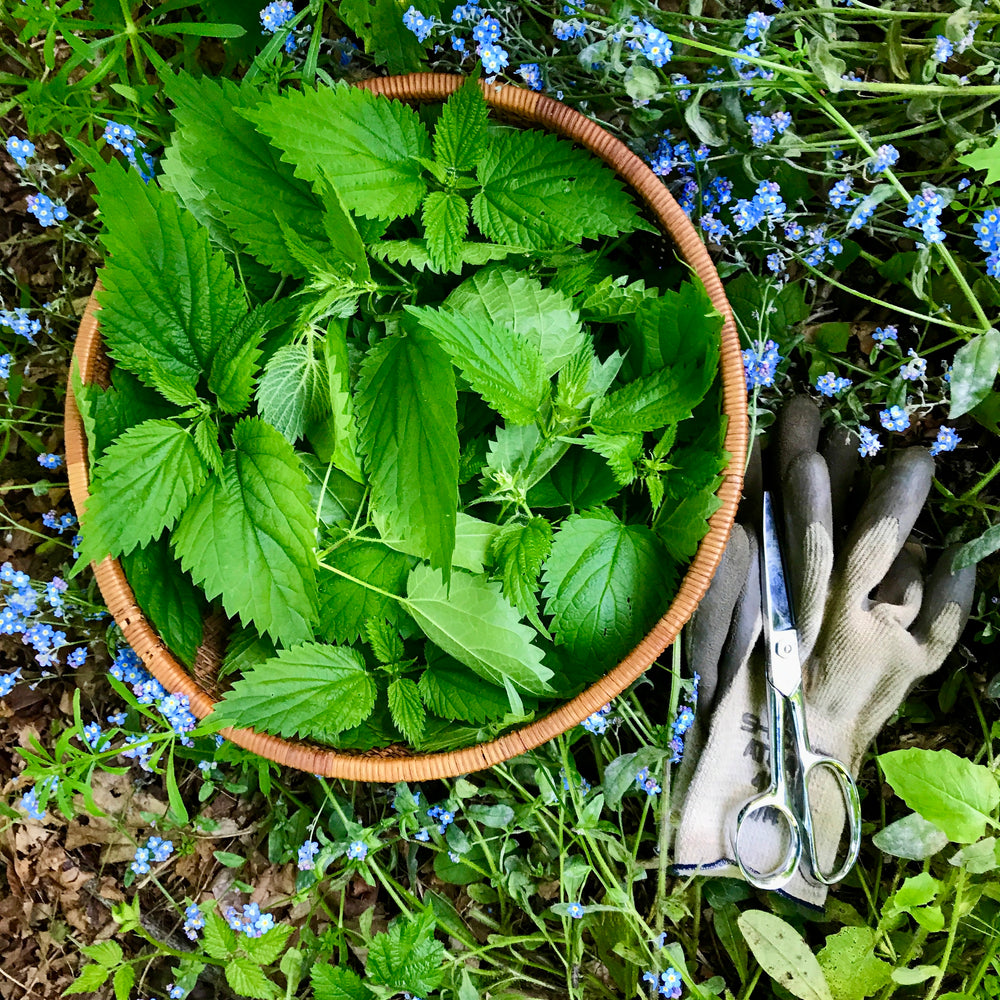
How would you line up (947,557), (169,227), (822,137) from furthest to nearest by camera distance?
(947,557) < (822,137) < (169,227)

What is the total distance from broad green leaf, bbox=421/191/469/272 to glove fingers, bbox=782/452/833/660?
57 cm

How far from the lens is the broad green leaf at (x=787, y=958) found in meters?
1.04

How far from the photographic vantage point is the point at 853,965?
3.42ft

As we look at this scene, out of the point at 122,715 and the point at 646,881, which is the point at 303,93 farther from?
the point at 646,881

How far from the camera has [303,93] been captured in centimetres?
100

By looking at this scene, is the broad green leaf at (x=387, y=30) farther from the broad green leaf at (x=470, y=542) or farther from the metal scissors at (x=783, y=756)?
the metal scissors at (x=783, y=756)

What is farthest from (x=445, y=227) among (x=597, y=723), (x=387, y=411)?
(x=597, y=723)

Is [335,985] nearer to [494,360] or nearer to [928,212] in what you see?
[494,360]

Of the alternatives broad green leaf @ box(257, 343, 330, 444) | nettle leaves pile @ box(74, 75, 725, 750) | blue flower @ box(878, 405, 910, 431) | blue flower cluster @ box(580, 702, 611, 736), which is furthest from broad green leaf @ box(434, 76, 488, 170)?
blue flower cluster @ box(580, 702, 611, 736)

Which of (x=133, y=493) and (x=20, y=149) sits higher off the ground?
(x=20, y=149)

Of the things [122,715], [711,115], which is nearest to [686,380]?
[711,115]

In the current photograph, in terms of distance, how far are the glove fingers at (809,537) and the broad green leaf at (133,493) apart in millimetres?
800

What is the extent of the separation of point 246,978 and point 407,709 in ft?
1.38

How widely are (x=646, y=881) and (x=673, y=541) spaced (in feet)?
1.81
